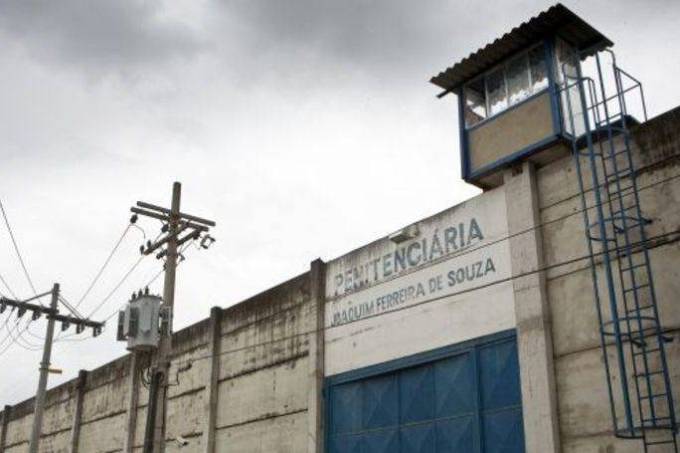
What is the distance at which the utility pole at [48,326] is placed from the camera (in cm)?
2691

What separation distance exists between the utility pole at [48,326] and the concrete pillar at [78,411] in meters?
1.38

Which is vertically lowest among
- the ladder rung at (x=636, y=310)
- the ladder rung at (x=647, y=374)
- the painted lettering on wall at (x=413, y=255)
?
the ladder rung at (x=647, y=374)

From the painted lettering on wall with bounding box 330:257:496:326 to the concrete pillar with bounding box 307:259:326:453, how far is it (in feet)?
1.67

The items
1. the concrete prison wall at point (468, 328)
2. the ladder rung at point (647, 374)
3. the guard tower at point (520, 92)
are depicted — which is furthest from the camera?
the guard tower at point (520, 92)

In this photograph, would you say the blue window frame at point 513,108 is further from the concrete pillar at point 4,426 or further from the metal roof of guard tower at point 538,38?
the concrete pillar at point 4,426

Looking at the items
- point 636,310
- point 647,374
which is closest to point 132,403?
point 636,310

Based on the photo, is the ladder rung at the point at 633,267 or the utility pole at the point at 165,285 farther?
the utility pole at the point at 165,285

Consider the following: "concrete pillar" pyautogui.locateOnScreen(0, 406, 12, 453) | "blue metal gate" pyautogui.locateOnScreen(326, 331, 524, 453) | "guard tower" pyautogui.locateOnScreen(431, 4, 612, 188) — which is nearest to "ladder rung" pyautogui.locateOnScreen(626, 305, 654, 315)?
"blue metal gate" pyautogui.locateOnScreen(326, 331, 524, 453)

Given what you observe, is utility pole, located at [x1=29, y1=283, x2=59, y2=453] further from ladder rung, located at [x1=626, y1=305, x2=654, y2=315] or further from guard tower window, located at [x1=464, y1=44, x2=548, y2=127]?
ladder rung, located at [x1=626, y1=305, x2=654, y2=315]

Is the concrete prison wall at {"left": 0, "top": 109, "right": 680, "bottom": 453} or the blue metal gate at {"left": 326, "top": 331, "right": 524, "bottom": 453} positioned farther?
the blue metal gate at {"left": 326, "top": 331, "right": 524, "bottom": 453}

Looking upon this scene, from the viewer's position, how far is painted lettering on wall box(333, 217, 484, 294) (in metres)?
15.9

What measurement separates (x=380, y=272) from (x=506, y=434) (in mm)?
4979

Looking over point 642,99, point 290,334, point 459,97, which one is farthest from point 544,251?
point 290,334

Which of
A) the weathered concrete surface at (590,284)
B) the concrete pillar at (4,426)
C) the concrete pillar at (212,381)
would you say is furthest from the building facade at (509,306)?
the concrete pillar at (4,426)
